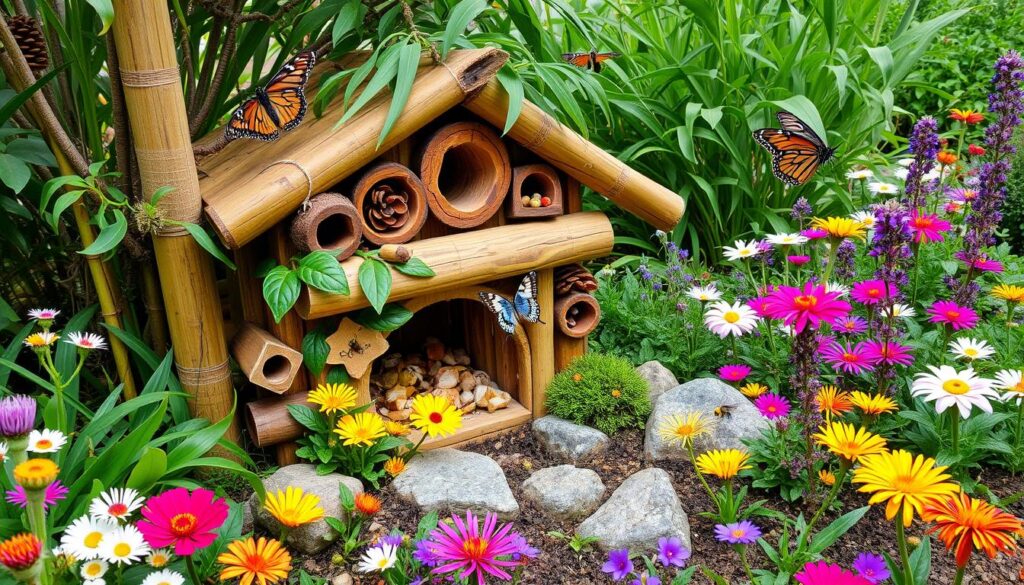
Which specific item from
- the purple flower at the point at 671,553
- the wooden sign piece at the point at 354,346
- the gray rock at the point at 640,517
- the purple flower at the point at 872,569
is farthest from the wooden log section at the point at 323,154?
the purple flower at the point at 872,569

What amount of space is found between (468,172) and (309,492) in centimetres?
107

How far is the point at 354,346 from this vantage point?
242 centimetres

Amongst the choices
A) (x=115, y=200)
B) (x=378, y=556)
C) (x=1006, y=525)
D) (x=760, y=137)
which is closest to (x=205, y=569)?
(x=378, y=556)

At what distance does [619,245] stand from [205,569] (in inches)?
102

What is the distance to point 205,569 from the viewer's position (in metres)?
1.90

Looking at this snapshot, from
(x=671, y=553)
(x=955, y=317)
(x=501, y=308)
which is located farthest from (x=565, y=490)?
(x=955, y=317)

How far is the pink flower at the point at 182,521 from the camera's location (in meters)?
1.51

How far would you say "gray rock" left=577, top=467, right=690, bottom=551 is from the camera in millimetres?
2086

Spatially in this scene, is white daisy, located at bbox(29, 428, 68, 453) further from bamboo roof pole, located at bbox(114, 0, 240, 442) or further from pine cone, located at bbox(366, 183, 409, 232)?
pine cone, located at bbox(366, 183, 409, 232)

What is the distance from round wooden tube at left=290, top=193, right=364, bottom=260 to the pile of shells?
653 millimetres

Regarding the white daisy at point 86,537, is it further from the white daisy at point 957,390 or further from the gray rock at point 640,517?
the white daisy at point 957,390

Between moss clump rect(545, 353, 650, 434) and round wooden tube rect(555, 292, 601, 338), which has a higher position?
round wooden tube rect(555, 292, 601, 338)

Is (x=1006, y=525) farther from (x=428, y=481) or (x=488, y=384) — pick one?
(x=488, y=384)


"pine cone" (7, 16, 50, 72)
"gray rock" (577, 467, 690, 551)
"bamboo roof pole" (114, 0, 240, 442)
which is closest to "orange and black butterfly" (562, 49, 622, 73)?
"bamboo roof pole" (114, 0, 240, 442)
